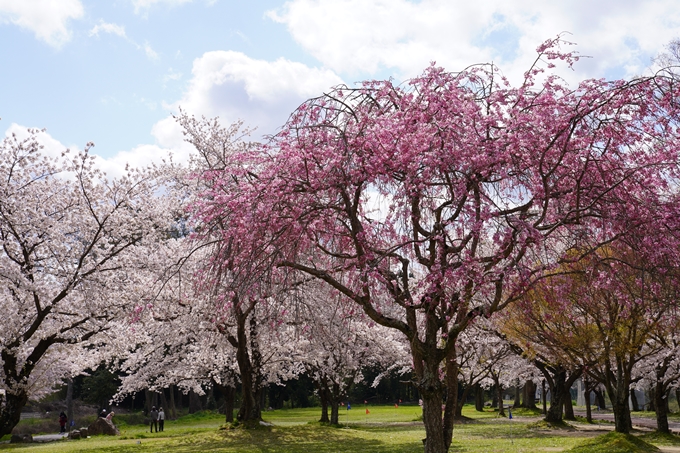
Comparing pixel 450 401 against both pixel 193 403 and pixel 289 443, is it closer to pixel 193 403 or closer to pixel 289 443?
pixel 289 443

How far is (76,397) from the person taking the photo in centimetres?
5075

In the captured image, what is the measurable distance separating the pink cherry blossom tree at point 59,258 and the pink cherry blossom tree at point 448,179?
7.00 meters

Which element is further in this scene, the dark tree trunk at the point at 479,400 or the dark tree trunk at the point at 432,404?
the dark tree trunk at the point at 479,400

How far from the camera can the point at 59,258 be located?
16.6 meters

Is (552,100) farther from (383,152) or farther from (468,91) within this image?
(383,152)

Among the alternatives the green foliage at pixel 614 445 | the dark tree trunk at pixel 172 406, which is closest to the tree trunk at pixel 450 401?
the green foliage at pixel 614 445

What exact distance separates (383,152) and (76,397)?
1931 inches

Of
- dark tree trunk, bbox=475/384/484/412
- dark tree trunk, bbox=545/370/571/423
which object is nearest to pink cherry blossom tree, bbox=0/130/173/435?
dark tree trunk, bbox=545/370/571/423

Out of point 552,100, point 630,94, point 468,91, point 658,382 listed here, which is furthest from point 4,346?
point 658,382

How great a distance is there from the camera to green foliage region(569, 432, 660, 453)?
14.6m

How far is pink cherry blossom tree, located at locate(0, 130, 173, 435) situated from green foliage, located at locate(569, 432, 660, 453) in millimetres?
12097

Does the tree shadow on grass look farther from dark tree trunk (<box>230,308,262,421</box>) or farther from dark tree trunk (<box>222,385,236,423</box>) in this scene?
Result: dark tree trunk (<box>222,385,236,423</box>)

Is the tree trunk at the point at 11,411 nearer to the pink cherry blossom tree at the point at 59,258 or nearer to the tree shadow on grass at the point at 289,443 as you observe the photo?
the pink cherry blossom tree at the point at 59,258

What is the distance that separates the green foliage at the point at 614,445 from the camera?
575 inches
